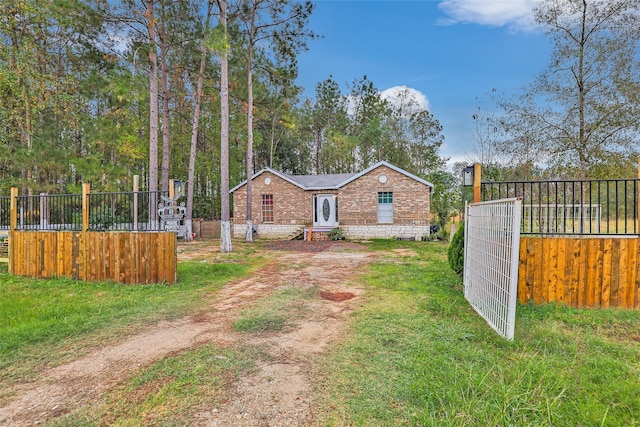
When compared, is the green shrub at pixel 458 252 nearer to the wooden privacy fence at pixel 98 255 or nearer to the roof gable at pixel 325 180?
the wooden privacy fence at pixel 98 255

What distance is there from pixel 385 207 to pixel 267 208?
6.12 metres

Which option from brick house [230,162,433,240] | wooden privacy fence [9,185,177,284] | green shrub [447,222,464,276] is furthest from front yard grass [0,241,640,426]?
brick house [230,162,433,240]

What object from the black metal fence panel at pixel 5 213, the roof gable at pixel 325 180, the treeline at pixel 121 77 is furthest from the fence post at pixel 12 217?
the roof gable at pixel 325 180

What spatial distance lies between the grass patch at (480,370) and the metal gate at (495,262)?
0.65ft

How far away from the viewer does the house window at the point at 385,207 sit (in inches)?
603

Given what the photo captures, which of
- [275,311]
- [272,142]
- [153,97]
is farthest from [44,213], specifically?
[272,142]

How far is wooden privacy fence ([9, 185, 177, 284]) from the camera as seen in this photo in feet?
20.3

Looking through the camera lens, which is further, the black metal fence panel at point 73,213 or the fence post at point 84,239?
the black metal fence panel at point 73,213

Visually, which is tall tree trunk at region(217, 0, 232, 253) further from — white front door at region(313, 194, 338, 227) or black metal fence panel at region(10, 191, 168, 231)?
white front door at region(313, 194, 338, 227)

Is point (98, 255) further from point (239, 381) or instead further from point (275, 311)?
point (239, 381)

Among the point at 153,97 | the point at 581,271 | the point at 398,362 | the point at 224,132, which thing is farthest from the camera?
the point at 153,97

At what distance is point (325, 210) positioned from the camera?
53.8 ft

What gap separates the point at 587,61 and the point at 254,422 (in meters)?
14.1

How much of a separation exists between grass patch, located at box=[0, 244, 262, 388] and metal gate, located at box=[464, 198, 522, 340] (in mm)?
3905
